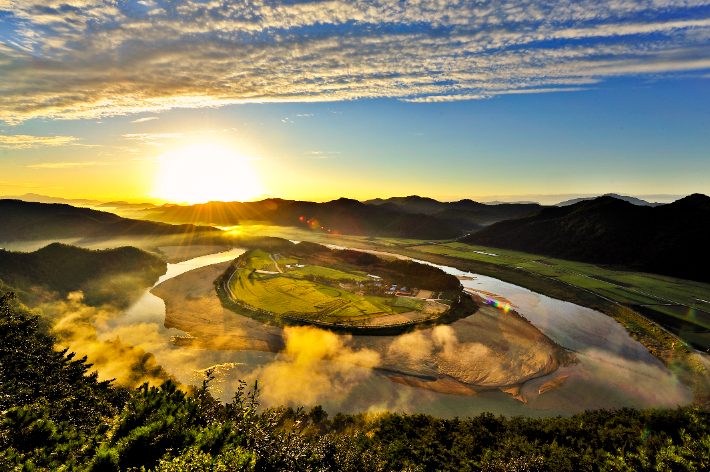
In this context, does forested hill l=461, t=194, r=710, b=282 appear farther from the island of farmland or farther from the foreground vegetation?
the foreground vegetation

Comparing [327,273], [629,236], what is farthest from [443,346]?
[629,236]

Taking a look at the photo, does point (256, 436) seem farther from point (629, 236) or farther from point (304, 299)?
point (629, 236)

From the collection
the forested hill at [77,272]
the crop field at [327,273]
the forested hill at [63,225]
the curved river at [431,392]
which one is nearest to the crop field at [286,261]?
the crop field at [327,273]

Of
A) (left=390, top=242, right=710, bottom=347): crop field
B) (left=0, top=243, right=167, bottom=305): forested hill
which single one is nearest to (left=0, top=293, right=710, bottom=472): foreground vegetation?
(left=0, top=243, right=167, bottom=305): forested hill

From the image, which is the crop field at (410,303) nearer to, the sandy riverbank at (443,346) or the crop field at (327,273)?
the sandy riverbank at (443,346)

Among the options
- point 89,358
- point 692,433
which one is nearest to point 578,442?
point 692,433

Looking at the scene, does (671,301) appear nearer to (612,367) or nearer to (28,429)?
(612,367)
